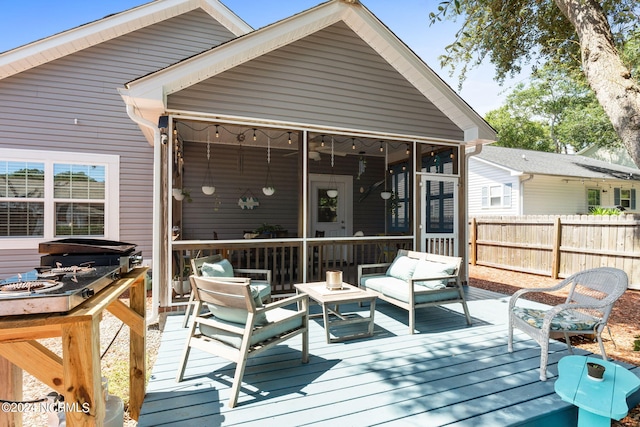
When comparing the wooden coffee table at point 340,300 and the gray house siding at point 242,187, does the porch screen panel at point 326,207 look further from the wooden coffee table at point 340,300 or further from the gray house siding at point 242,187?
the wooden coffee table at point 340,300

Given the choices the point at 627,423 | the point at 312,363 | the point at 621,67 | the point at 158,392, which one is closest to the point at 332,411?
the point at 312,363

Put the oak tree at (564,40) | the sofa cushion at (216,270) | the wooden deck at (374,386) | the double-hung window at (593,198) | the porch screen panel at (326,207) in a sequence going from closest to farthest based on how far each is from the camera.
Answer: the wooden deck at (374,386) → the sofa cushion at (216,270) → the oak tree at (564,40) → the porch screen panel at (326,207) → the double-hung window at (593,198)

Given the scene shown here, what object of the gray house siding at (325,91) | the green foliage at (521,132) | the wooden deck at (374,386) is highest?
the green foliage at (521,132)

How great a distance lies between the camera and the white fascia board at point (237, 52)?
4.11 metres

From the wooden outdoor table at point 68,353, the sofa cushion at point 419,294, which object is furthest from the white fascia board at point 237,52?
the sofa cushion at point 419,294

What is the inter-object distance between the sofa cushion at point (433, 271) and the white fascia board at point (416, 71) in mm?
2957

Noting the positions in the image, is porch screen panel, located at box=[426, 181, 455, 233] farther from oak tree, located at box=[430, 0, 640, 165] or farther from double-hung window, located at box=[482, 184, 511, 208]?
double-hung window, located at box=[482, 184, 511, 208]

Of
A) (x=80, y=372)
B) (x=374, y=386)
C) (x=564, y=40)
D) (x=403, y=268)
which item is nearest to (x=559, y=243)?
(x=564, y=40)

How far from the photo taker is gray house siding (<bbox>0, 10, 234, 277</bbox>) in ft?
20.0

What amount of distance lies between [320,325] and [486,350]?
6.41 feet

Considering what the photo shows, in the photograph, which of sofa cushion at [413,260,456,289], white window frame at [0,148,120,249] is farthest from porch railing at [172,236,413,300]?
white window frame at [0,148,120,249]

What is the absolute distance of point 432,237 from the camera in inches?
245

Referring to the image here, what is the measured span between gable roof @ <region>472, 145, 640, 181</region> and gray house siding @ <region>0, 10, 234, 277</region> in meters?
12.3

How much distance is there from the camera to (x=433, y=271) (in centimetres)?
436
